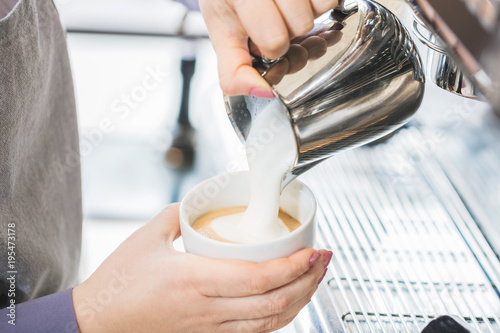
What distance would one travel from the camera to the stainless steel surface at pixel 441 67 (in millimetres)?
410

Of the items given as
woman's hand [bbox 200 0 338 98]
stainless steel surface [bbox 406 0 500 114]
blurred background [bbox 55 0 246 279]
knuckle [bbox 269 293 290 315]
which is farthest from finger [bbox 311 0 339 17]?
blurred background [bbox 55 0 246 279]

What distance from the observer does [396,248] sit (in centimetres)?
63

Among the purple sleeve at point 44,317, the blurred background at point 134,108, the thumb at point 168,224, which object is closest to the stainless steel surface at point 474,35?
the thumb at point 168,224

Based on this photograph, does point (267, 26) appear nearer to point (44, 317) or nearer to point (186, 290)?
point (186, 290)

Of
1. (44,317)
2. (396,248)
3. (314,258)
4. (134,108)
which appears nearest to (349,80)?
(314,258)

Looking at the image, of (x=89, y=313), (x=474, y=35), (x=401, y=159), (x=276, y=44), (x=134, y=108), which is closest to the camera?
(x=474, y=35)

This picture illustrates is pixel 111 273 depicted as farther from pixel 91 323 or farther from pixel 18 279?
pixel 18 279

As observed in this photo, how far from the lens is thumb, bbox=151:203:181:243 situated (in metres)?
0.54

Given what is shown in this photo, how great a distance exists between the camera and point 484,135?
75 centimetres

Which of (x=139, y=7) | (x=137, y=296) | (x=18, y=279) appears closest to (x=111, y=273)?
(x=137, y=296)

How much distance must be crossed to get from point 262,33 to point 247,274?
0.67ft

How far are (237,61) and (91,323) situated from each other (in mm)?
300

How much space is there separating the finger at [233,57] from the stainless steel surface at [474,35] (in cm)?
16

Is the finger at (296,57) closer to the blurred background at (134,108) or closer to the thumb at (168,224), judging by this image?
the thumb at (168,224)
